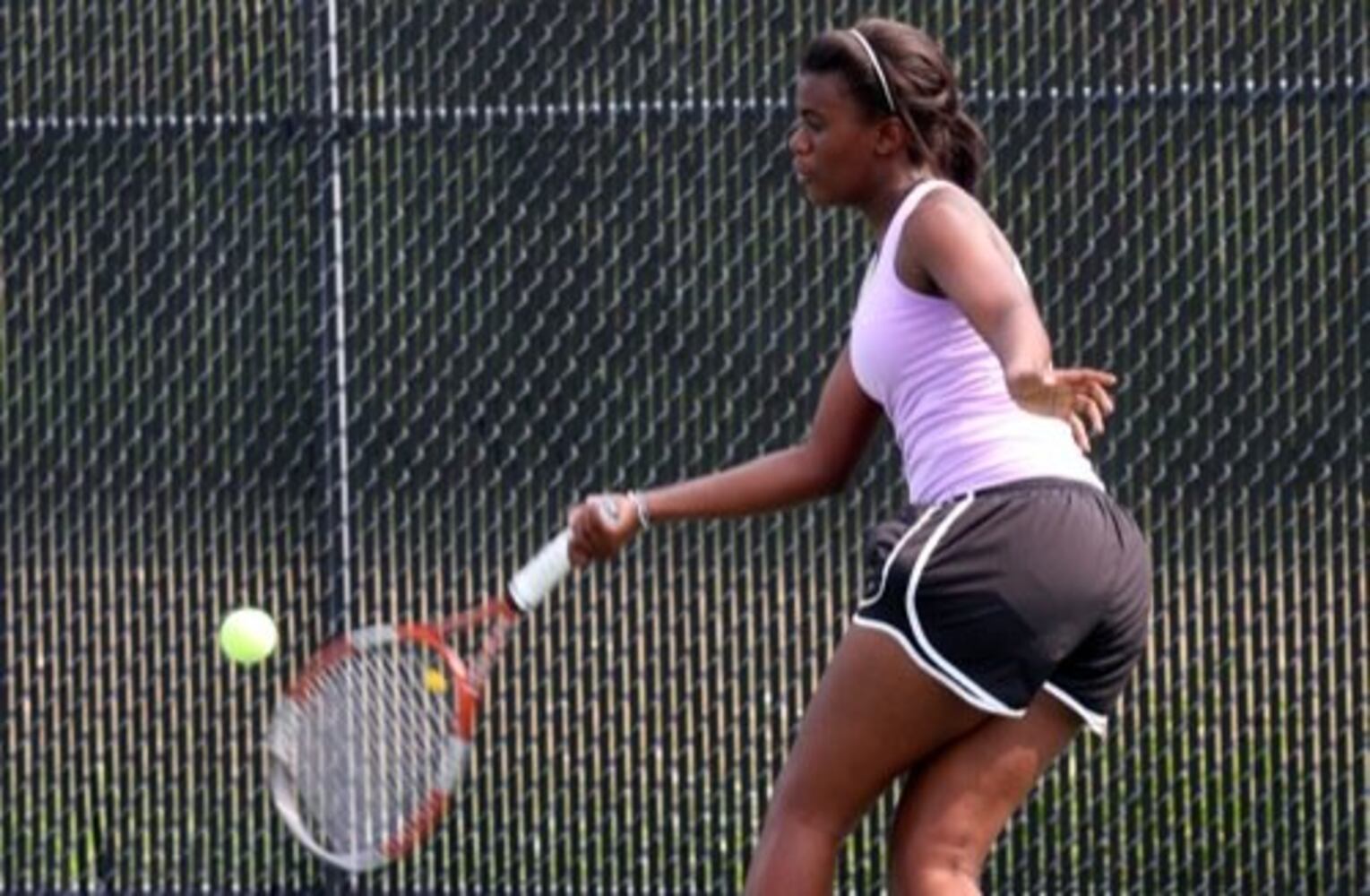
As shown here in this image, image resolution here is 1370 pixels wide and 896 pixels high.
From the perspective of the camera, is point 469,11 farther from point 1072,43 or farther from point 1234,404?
point 1234,404

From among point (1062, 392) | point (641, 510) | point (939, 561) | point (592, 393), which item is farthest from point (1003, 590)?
point (592, 393)

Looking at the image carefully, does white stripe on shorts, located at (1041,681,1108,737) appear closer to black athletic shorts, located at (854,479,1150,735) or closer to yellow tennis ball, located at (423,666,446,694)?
black athletic shorts, located at (854,479,1150,735)

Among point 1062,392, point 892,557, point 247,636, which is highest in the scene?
point 1062,392

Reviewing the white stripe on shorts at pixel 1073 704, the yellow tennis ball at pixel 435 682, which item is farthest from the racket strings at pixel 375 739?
the white stripe on shorts at pixel 1073 704

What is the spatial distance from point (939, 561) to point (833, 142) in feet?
2.04

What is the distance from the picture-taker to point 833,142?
15.2ft

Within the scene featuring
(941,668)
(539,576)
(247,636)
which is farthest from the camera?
(247,636)

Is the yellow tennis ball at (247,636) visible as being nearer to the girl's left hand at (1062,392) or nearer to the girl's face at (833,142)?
the girl's face at (833,142)

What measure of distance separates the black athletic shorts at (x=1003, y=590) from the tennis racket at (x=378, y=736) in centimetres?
90

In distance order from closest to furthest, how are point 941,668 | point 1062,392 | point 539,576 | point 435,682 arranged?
point 1062,392 → point 941,668 → point 539,576 → point 435,682

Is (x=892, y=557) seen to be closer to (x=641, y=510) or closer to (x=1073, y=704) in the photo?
(x=1073, y=704)

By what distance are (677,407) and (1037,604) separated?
2369 millimetres

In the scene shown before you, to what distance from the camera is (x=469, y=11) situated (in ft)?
22.4

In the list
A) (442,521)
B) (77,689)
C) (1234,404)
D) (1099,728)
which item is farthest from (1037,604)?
(77,689)
